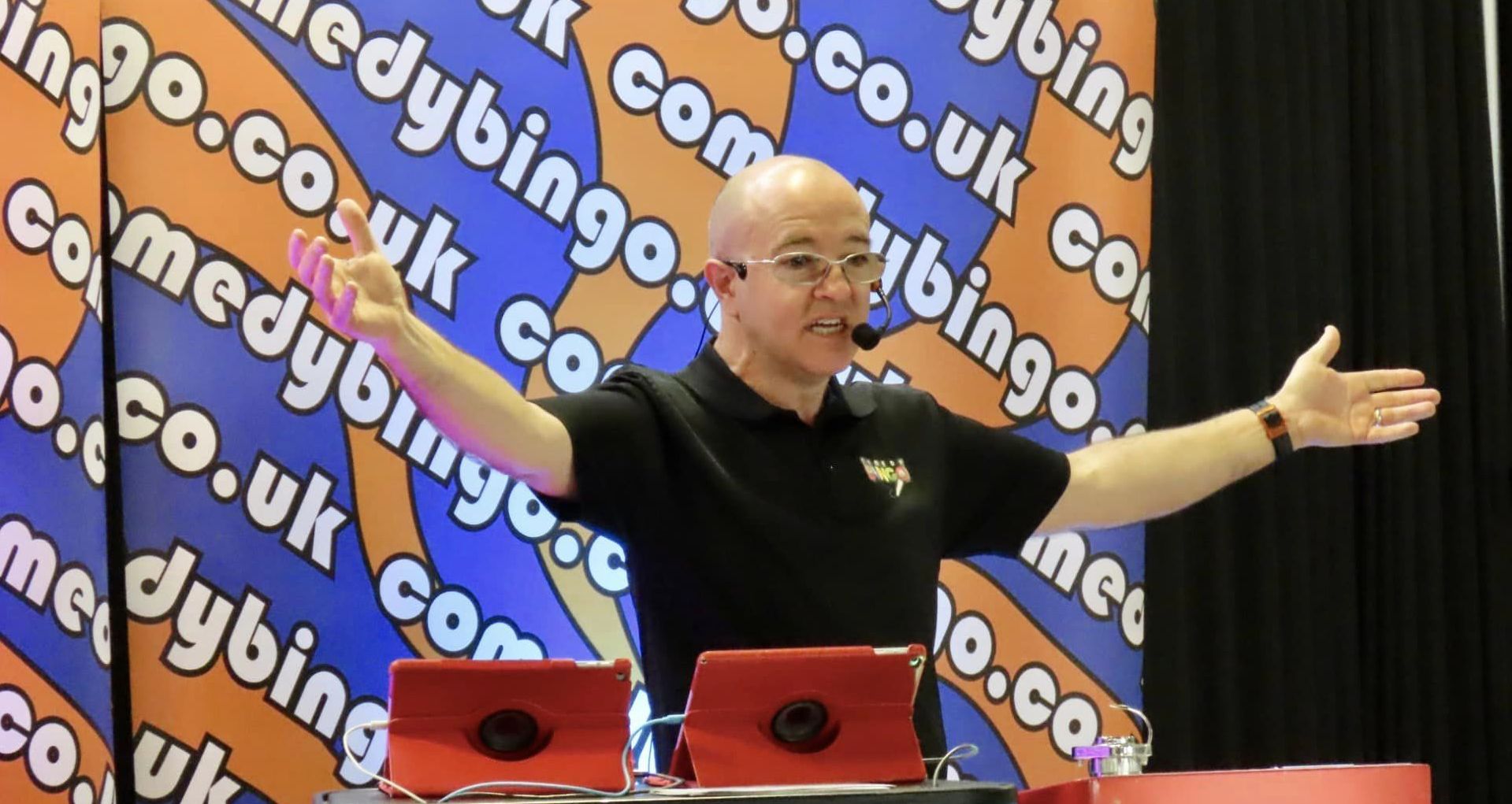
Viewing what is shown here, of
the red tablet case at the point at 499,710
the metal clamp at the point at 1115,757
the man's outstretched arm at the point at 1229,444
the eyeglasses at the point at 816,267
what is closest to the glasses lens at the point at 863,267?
the eyeglasses at the point at 816,267

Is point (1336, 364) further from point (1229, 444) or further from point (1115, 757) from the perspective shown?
point (1115, 757)

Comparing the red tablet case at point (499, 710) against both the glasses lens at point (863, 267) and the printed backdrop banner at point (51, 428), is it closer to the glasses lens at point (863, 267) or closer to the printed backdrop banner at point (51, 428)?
the glasses lens at point (863, 267)

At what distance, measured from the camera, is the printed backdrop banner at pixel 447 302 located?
2.54m

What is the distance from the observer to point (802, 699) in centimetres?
156

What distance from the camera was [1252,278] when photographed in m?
3.24

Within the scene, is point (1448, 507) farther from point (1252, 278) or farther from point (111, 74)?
point (111, 74)

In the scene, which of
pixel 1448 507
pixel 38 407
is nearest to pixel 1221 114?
pixel 1448 507

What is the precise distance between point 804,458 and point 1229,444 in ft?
2.36

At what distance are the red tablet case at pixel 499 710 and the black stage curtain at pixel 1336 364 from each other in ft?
6.03

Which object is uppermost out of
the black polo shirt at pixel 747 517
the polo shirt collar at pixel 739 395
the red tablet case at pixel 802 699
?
the polo shirt collar at pixel 739 395

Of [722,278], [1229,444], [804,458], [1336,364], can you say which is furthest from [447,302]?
[1336,364]

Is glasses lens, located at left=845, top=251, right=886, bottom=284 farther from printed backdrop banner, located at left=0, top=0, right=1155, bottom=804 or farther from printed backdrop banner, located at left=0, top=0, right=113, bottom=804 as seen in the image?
printed backdrop banner, located at left=0, top=0, right=113, bottom=804

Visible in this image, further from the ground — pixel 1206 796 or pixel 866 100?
pixel 866 100

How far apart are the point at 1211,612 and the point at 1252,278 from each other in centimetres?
68
